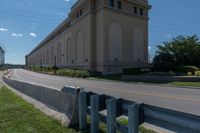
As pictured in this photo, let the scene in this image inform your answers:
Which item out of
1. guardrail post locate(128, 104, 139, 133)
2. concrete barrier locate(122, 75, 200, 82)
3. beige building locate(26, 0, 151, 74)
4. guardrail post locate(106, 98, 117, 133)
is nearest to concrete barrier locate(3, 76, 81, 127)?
guardrail post locate(106, 98, 117, 133)

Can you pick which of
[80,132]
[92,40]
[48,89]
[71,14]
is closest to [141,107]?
[80,132]

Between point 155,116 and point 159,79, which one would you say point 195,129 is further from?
point 159,79

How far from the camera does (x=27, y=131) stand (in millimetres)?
6320

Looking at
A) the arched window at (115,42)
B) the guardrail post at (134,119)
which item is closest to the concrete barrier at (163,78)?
the arched window at (115,42)

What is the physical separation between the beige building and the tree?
5.71 m

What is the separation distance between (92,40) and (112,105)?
45955mm

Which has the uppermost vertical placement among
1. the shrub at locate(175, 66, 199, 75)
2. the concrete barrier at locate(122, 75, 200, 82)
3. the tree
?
the tree

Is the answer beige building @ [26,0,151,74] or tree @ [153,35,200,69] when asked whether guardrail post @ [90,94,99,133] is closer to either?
tree @ [153,35,200,69]

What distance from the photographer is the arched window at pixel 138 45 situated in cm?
5334

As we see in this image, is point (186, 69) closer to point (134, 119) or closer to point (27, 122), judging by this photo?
point (27, 122)

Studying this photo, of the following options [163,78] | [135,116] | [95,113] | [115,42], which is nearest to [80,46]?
[115,42]

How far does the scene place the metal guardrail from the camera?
376 centimetres

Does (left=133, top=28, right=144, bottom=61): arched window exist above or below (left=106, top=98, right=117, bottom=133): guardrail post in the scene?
above

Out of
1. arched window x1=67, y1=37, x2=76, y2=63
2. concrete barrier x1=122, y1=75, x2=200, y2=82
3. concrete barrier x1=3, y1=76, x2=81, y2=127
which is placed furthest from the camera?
arched window x1=67, y1=37, x2=76, y2=63
